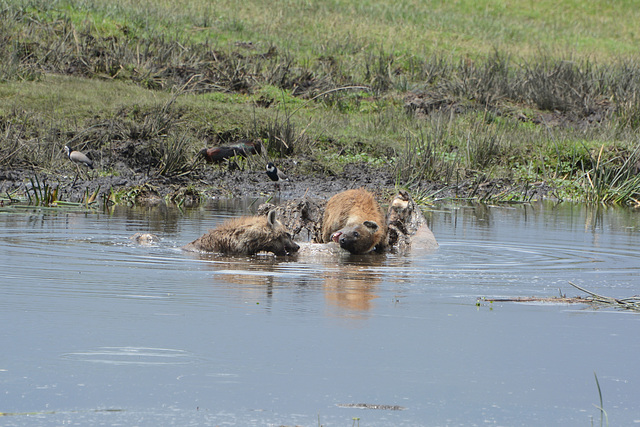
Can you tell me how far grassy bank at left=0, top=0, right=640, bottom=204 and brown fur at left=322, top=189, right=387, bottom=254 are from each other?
6972 mm

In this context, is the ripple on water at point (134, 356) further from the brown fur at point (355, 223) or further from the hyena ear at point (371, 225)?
the hyena ear at point (371, 225)

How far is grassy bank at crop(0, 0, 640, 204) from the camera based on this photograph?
2161cm

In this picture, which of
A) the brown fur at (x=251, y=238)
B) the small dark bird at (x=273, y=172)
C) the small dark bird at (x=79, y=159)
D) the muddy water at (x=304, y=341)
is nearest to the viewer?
the muddy water at (x=304, y=341)

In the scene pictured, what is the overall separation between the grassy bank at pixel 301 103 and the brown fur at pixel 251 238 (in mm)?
7825

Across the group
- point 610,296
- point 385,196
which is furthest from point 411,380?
point 385,196

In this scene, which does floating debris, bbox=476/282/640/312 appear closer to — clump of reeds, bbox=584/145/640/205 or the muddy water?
the muddy water

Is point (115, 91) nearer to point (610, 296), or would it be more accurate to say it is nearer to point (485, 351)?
point (610, 296)

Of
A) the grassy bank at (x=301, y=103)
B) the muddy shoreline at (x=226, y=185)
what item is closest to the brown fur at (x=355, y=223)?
the muddy shoreline at (x=226, y=185)

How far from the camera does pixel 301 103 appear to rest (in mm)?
28484

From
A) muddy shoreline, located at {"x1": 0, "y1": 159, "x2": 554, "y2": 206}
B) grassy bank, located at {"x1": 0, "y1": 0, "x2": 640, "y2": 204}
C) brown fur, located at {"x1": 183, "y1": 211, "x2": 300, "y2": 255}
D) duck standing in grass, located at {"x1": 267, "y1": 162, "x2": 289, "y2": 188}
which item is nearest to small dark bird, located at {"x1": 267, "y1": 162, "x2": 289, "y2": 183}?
duck standing in grass, located at {"x1": 267, "y1": 162, "x2": 289, "y2": 188}

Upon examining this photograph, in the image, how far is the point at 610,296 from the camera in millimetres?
8352

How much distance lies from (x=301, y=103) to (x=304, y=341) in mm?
22648

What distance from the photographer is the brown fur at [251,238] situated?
11.0m

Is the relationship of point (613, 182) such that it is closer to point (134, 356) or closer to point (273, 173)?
point (273, 173)
